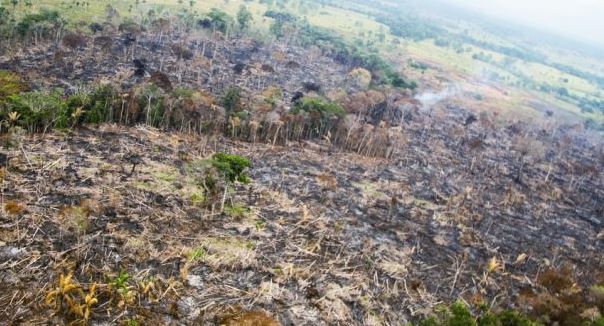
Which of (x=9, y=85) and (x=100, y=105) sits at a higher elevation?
(x=100, y=105)

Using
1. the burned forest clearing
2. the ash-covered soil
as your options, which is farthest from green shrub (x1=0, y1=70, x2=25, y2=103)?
the ash-covered soil

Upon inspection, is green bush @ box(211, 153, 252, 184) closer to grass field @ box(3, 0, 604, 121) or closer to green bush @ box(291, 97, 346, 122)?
green bush @ box(291, 97, 346, 122)

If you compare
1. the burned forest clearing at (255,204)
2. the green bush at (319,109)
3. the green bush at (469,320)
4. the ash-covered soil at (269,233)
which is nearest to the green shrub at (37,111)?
the burned forest clearing at (255,204)

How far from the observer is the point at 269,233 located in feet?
55.9

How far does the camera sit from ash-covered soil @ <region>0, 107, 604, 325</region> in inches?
523

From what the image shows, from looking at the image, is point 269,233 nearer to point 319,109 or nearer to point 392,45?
Answer: point 319,109

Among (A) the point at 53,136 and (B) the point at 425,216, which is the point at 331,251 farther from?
(A) the point at 53,136

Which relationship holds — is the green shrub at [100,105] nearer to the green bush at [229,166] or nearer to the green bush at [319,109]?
A: the green bush at [229,166]

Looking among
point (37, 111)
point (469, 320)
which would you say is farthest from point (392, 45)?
point (469, 320)

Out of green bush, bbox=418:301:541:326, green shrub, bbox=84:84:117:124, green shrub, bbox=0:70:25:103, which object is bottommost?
green shrub, bbox=0:70:25:103

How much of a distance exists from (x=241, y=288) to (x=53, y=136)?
11.8 m

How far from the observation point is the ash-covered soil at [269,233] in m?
13.3

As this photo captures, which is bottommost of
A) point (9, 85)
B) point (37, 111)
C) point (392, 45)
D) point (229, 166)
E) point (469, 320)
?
point (9, 85)

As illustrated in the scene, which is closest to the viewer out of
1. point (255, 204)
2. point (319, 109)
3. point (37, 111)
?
point (255, 204)
